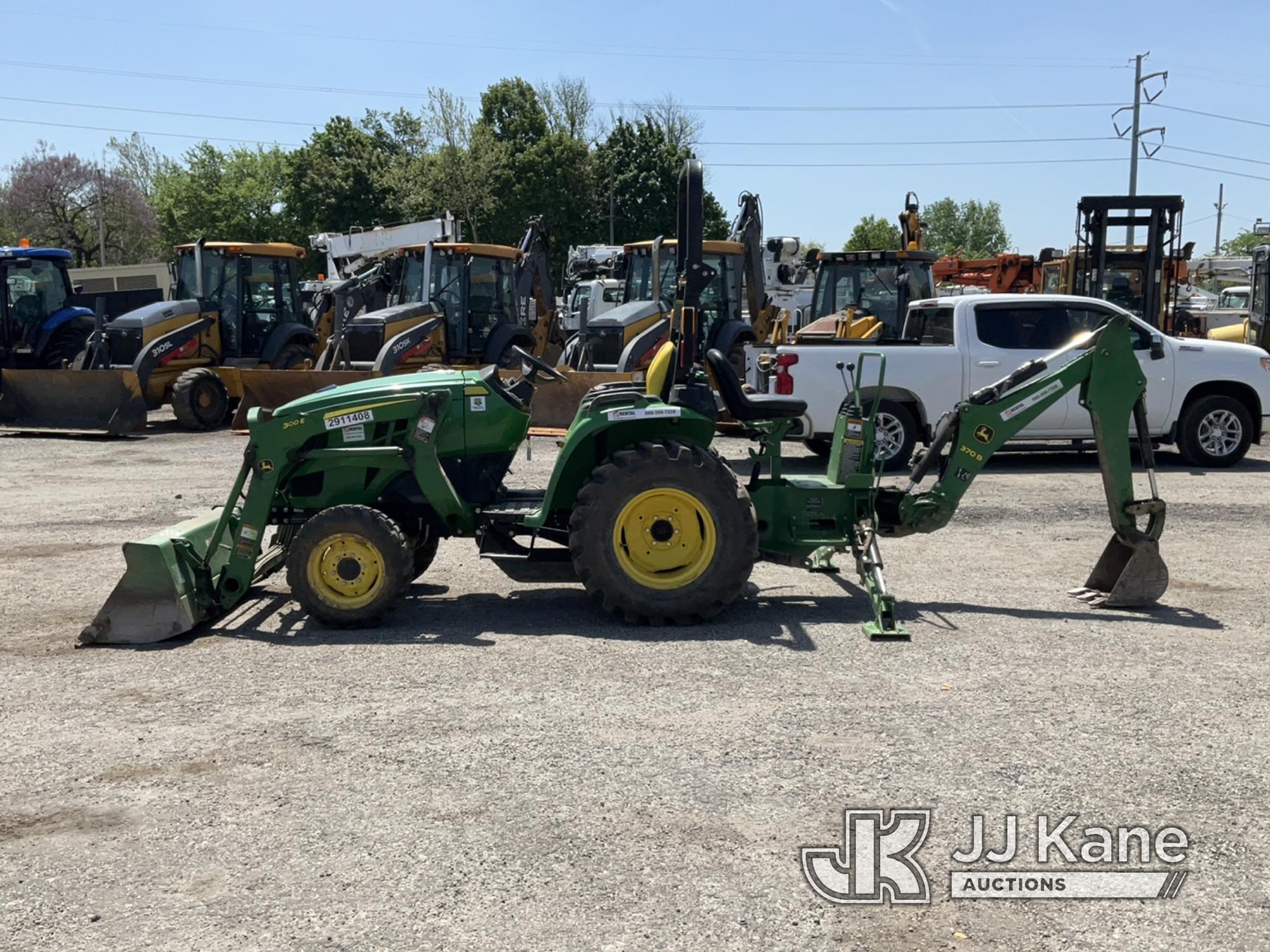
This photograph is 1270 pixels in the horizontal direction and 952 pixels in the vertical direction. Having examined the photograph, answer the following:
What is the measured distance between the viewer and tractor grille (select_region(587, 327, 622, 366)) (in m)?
17.6

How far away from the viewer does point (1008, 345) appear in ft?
42.9

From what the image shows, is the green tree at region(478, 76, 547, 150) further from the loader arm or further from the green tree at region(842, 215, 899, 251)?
the loader arm

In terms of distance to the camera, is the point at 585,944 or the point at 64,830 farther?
the point at 64,830

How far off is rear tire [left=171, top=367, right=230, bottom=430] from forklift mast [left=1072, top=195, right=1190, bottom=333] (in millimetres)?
13928

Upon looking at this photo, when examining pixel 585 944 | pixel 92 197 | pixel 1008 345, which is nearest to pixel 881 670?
pixel 585 944

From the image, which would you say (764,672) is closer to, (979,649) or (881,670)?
(881,670)

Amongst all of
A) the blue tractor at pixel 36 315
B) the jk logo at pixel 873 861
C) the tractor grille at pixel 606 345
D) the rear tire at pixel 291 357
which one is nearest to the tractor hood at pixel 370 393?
the jk logo at pixel 873 861

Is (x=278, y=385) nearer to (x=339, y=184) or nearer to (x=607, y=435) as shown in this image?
(x=607, y=435)

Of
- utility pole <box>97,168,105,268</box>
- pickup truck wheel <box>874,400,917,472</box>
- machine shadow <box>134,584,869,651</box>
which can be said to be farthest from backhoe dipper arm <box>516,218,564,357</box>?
utility pole <box>97,168,105,268</box>

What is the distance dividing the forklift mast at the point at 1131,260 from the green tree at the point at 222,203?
151 ft

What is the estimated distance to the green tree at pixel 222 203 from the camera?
63.5 metres

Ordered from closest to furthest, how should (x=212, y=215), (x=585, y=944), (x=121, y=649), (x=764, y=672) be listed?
(x=585, y=944) → (x=764, y=672) → (x=121, y=649) → (x=212, y=215)

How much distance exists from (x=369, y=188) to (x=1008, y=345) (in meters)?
45.0

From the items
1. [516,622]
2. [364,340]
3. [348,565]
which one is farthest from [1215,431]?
[364,340]
